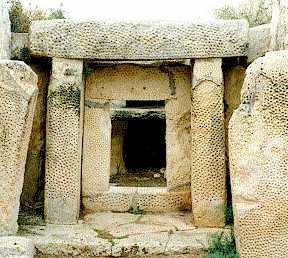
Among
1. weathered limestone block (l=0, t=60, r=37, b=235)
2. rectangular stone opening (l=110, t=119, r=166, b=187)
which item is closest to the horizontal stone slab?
rectangular stone opening (l=110, t=119, r=166, b=187)

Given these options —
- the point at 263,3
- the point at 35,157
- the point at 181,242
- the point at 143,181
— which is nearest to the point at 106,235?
the point at 181,242

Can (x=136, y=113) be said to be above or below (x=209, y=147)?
above

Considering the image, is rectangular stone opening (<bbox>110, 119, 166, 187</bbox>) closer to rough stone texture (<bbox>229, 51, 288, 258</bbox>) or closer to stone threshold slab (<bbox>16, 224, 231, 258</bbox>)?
stone threshold slab (<bbox>16, 224, 231, 258</bbox>)

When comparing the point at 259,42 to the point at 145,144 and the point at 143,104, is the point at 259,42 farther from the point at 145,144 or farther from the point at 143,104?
the point at 145,144

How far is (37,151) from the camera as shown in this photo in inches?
259

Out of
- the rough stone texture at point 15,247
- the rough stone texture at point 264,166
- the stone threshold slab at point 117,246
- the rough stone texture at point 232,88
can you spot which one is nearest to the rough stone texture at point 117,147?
the rough stone texture at point 232,88

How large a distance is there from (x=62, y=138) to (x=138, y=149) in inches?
222

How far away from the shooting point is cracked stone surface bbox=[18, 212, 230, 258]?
5355 millimetres

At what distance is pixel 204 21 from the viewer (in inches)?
236

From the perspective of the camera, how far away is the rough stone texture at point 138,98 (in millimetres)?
6641

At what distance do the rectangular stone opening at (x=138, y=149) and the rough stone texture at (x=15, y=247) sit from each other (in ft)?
17.0

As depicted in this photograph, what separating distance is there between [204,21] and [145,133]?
6009 mm

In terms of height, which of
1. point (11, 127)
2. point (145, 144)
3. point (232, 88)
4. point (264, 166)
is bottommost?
point (264, 166)

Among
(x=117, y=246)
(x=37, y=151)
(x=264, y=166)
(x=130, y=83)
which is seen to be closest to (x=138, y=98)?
(x=130, y=83)
